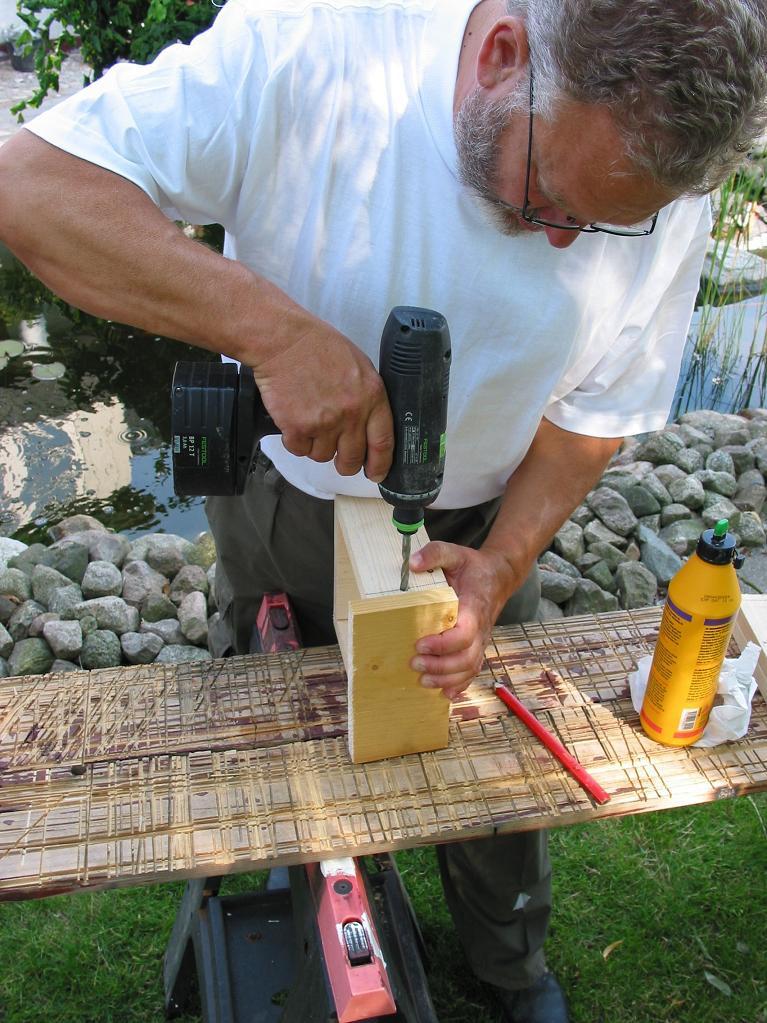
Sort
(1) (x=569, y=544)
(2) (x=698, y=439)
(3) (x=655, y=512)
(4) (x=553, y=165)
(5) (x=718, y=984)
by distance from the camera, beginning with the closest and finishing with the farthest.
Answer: (4) (x=553, y=165) → (5) (x=718, y=984) → (1) (x=569, y=544) → (3) (x=655, y=512) → (2) (x=698, y=439)

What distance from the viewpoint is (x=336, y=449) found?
1598 millimetres

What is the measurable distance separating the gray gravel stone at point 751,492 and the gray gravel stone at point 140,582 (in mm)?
2698

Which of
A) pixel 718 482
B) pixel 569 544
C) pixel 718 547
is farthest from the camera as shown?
pixel 718 482

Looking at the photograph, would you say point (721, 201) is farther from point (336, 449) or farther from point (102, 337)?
point (336, 449)

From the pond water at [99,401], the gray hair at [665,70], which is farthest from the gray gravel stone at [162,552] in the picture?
the gray hair at [665,70]

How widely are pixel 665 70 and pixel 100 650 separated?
2.65 meters

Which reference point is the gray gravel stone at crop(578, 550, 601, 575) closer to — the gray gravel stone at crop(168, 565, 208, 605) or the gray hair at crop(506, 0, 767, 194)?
the gray gravel stone at crop(168, 565, 208, 605)

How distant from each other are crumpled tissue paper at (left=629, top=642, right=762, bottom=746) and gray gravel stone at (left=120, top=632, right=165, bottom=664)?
1.95m

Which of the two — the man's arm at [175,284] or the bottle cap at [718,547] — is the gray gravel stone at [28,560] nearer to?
the man's arm at [175,284]

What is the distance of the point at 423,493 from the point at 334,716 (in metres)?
0.50

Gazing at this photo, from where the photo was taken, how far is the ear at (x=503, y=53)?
1422 mm

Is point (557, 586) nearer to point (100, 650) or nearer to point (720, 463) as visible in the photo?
point (720, 463)

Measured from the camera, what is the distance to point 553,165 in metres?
1.45

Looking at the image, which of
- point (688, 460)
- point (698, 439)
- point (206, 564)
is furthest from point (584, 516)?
point (206, 564)
